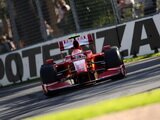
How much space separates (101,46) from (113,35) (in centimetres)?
60

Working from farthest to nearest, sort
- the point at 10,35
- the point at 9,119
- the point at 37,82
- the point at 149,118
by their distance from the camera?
the point at 10,35, the point at 37,82, the point at 9,119, the point at 149,118

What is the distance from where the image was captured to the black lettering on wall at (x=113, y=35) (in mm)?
20094

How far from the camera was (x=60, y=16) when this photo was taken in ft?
71.9

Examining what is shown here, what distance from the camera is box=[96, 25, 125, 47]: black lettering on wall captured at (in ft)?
65.9

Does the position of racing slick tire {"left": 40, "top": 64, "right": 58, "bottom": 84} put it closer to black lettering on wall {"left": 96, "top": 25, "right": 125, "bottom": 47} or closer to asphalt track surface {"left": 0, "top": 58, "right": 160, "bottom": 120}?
asphalt track surface {"left": 0, "top": 58, "right": 160, "bottom": 120}

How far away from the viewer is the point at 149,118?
25.2 ft

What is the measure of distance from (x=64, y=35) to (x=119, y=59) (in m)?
7.39

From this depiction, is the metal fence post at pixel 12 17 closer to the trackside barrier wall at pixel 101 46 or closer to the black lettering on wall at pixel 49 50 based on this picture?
the trackside barrier wall at pixel 101 46

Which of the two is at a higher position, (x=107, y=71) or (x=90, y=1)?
(x=90, y=1)

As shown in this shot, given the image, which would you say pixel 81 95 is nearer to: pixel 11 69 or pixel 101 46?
pixel 101 46

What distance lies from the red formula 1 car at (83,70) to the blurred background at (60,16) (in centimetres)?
571

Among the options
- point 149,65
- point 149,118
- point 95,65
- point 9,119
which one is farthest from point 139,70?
point 149,118

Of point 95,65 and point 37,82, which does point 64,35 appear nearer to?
point 37,82

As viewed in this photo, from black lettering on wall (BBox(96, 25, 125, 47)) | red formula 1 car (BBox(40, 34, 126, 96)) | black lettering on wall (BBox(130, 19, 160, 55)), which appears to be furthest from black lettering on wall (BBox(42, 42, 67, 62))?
red formula 1 car (BBox(40, 34, 126, 96))
